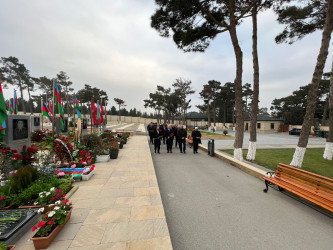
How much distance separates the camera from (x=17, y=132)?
18.4 ft

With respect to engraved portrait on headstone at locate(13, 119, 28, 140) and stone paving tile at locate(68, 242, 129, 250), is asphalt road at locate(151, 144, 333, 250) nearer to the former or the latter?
stone paving tile at locate(68, 242, 129, 250)

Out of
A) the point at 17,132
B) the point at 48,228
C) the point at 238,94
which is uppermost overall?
the point at 238,94

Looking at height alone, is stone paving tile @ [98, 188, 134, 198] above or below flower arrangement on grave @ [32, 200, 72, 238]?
below

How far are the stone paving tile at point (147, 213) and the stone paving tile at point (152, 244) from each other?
1.94 ft

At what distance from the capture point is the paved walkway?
2326mm

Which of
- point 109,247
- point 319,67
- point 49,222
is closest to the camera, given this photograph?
point 109,247

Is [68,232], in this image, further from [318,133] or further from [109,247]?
[318,133]

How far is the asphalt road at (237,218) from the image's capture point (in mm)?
2646

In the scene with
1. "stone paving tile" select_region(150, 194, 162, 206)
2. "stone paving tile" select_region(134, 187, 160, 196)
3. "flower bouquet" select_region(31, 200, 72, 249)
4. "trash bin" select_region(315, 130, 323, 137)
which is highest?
"flower bouquet" select_region(31, 200, 72, 249)

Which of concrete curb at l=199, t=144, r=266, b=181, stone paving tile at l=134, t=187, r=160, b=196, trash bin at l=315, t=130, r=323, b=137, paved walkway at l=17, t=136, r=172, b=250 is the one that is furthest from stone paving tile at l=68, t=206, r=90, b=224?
trash bin at l=315, t=130, r=323, b=137

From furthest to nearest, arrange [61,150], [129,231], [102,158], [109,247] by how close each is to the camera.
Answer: [102,158] → [61,150] → [129,231] → [109,247]

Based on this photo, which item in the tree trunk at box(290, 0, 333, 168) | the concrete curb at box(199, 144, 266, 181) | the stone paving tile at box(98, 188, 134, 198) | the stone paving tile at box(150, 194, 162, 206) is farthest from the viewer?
the tree trunk at box(290, 0, 333, 168)

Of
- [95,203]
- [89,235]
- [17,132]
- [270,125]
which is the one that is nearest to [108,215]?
[89,235]

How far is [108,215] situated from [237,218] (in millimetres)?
2712
